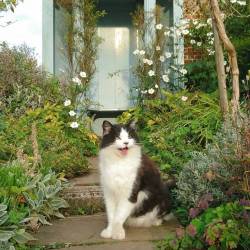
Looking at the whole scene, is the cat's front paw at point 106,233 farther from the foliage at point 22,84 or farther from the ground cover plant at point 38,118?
the foliage at point 22,84

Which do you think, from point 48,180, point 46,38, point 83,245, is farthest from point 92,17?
point 83,245

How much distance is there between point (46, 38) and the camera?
10.4 metres

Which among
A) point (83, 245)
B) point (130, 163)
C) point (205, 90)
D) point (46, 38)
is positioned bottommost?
point (83, 245)

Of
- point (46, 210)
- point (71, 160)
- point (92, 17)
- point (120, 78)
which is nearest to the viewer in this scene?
point (46, 210)

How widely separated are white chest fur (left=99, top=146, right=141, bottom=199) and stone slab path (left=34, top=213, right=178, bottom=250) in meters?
0.44

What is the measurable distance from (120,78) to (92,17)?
5.97 ft

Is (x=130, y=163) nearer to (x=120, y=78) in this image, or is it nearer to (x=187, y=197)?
(x=187, y=197)

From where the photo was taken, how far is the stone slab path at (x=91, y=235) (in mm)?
4767

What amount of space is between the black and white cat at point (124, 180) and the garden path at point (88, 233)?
0.14 metres

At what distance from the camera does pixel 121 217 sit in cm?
506

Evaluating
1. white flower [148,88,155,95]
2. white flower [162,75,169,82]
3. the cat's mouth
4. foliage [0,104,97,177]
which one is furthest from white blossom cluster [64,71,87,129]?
the cat's mouth

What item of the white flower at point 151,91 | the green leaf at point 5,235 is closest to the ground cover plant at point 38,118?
the white flower at point 151,91

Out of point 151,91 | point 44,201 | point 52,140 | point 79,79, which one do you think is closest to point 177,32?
point 151,91

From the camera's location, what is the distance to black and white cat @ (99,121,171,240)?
5.08 m
